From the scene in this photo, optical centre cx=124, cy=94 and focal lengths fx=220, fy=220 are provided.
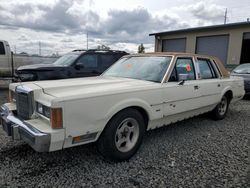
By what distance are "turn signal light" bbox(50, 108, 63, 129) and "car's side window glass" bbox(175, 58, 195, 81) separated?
7.56 ft

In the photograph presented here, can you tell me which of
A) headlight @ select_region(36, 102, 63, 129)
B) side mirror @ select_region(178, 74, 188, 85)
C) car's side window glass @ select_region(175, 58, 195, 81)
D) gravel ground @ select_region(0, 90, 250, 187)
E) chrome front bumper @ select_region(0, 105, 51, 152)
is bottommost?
gravel ground @ select_region(0, 90, 250, 187)

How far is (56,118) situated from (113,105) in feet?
2.64

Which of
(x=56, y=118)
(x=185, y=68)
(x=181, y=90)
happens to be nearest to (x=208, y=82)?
(x=185, y=68)

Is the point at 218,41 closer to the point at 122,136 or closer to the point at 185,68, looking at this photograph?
the point at 185,68

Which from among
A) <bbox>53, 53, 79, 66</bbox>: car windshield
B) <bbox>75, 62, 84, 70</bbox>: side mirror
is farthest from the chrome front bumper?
<bbox>53, 53, 79, 66</bbox>: car windshield

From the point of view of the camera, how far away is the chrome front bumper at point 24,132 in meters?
2.52

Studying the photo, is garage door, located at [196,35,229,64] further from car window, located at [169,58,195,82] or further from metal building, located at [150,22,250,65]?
car window, located at [169,58,195,82]

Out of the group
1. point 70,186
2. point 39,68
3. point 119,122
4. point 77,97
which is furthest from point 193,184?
point 39,68

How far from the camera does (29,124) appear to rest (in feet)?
9.18

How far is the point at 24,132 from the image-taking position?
9.01ft

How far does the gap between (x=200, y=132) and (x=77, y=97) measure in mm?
3105

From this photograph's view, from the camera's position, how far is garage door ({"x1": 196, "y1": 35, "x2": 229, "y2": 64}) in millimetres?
15354

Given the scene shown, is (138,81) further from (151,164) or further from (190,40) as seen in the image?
(190,40)

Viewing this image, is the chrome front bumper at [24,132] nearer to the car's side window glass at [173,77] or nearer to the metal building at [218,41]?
the car's side window glass at [173,77]
